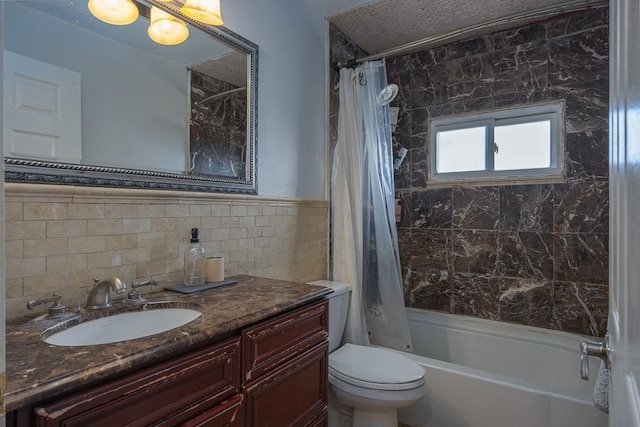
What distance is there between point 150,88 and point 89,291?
2.67 ft

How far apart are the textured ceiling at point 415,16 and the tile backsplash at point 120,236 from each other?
4.56 ft

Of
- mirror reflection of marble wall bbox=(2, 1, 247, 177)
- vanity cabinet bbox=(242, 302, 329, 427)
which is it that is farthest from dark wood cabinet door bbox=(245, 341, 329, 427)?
mirror reflection of marble wall bbox=(2, 1, 247, 177)

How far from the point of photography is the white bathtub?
1614mm

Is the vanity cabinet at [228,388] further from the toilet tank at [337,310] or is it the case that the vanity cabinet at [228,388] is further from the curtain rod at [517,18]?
the curtain rod at [517,18]

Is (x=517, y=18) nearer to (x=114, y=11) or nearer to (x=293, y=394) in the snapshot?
(x=114, y=11)

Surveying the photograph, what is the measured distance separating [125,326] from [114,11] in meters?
1.13

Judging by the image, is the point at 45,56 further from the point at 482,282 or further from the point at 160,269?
the point at 482,282

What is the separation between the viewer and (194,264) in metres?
1.48

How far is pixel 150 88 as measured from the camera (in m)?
1.40

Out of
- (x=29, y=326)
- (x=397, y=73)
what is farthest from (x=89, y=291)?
(x=397, y=73)

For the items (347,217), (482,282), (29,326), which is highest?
(347,217)

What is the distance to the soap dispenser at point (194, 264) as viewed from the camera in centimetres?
145

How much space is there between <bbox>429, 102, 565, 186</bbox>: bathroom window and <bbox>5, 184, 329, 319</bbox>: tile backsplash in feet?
4.61

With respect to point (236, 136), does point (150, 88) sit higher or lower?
higher
